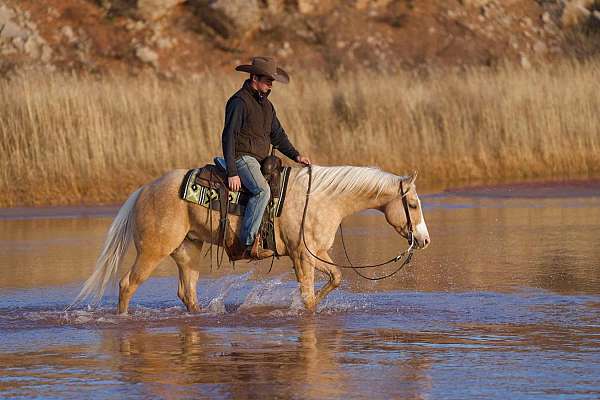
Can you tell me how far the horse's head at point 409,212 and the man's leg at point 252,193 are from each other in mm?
1046

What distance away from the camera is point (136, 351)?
29.1 feet

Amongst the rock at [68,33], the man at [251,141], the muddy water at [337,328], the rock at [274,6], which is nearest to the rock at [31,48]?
the rock at [68,33]

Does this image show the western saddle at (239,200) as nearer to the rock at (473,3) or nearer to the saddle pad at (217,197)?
the saddle pad at (217,197)

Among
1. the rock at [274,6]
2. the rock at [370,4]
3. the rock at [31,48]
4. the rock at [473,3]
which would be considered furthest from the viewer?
the rock at [473,3]

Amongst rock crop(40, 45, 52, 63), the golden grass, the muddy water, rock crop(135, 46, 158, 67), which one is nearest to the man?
the muddy water

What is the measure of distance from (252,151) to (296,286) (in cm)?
208

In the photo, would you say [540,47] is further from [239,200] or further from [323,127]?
[239,200]

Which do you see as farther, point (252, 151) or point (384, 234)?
point (384, 234)

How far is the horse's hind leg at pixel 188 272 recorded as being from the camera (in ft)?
35.3

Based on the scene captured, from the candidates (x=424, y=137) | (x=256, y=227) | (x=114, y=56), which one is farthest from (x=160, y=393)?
(x=114, y=56)

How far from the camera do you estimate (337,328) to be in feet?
32.0

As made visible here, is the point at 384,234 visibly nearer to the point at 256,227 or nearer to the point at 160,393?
the point at 256,227

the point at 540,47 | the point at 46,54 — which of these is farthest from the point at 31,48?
the point at 540,47

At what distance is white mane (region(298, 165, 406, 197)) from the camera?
10492 millimetres
